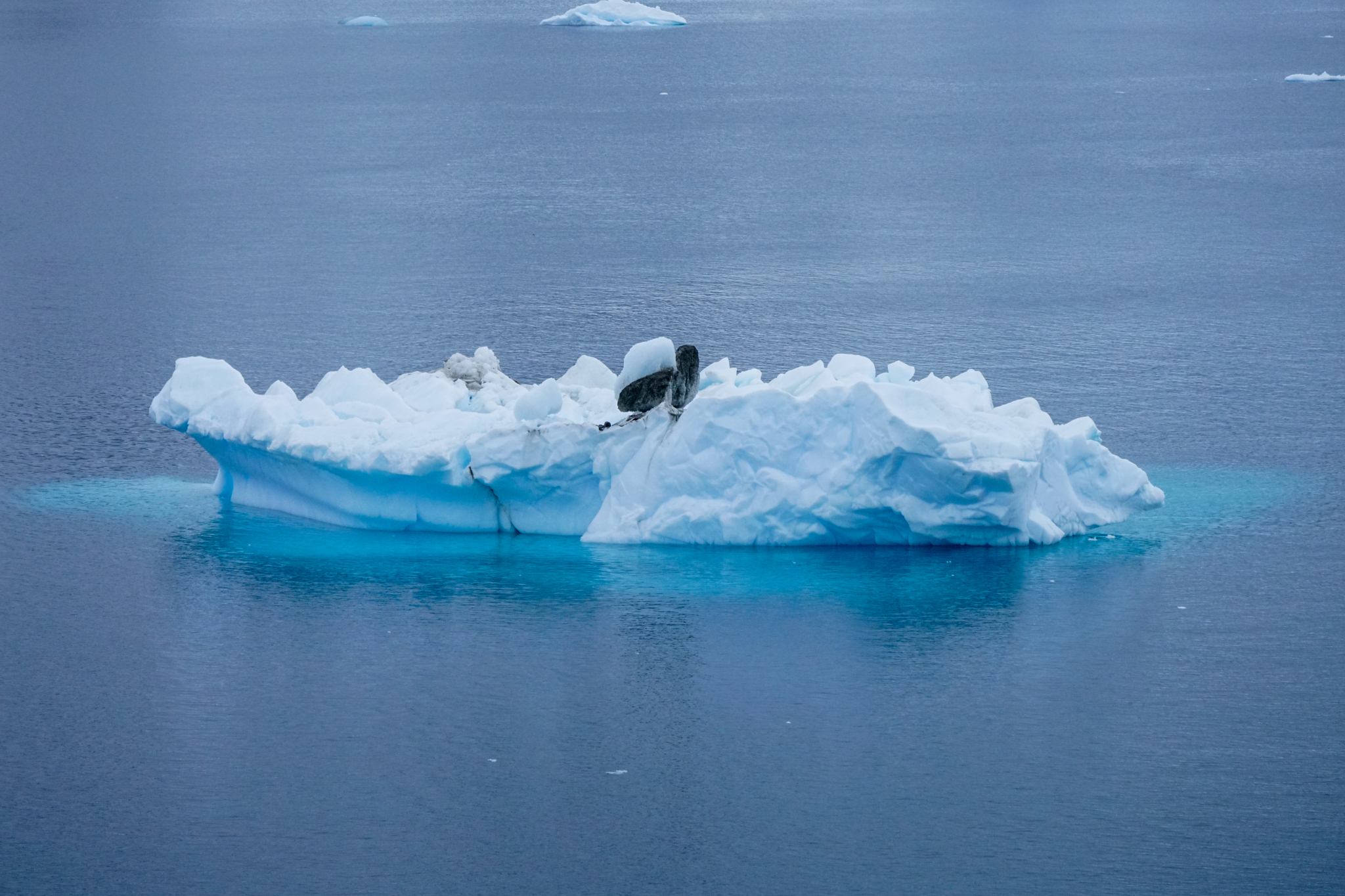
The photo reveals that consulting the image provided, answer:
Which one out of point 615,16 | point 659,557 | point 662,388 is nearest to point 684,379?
point 662,388

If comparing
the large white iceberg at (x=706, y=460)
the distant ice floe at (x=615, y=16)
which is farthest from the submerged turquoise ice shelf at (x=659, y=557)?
the distant ice floe at (x=615, y=16)

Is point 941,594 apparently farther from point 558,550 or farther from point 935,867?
point 935,867

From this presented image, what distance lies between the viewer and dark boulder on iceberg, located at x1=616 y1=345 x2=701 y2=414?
15.6 m

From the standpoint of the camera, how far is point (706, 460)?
15266 mm

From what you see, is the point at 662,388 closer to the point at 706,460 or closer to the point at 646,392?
the point at 646,392

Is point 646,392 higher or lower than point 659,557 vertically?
higher

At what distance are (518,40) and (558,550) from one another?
49.5 m

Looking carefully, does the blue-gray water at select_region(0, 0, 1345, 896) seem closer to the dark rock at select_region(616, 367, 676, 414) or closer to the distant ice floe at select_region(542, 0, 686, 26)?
the dark rock at select_region(616, 367, 676, 414)

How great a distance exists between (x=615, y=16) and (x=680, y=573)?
5610cm

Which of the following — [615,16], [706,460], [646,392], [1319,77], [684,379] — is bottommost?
[706,460]

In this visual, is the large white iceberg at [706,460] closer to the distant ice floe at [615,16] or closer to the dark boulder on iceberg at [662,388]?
the dark boulder on iceberg at [662,388]

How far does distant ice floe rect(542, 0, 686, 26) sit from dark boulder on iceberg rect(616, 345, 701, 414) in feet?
174

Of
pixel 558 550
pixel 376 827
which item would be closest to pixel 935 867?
pixel 376 827

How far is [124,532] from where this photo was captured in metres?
16.7
